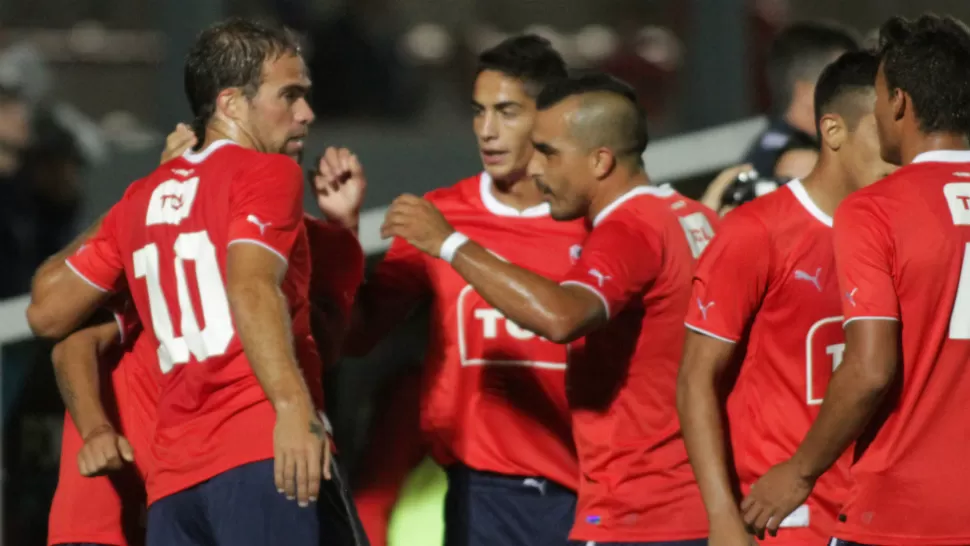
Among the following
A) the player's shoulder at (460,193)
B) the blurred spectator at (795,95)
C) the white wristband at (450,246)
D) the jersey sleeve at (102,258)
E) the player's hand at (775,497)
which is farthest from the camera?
the blurred spectator at (795,95)

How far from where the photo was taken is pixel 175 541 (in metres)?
4.50

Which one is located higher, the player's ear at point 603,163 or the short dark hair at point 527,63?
the short dark hair at point 527,63

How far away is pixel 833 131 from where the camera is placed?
4.65m

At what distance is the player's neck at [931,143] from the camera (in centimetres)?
415

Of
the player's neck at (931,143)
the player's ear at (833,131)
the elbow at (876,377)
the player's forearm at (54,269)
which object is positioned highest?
the player's ear at (833,131)

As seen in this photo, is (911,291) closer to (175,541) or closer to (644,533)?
(644,533)

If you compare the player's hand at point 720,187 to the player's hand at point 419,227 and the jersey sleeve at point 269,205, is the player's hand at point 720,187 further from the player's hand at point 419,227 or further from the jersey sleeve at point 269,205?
the jersey sleeve at point 269,205

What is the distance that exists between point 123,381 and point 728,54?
4708 millimetres

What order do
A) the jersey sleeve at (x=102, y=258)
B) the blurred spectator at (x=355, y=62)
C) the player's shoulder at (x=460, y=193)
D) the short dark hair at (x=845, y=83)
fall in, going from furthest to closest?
1. the blurred spectator at (x=355, y=62)
2. the player's shoulder at (x=460, y=193)
3. the jersey sleeve at (x=102, y=258)
4. the short dark hair at (x=845, y=83)

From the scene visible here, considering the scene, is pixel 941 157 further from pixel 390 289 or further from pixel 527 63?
pixel 390 289

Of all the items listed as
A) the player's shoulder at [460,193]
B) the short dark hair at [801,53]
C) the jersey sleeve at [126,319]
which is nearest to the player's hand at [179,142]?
the jersey sleeve at [126,319]

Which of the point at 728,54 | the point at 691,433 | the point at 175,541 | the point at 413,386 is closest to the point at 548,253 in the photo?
the point at 413,386

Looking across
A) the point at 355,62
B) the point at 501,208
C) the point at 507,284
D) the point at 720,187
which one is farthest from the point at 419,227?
the point at 355,62

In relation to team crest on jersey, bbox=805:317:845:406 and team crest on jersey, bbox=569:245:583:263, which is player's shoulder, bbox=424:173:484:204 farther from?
team crest on jersey, bbox=805:317:845:406
